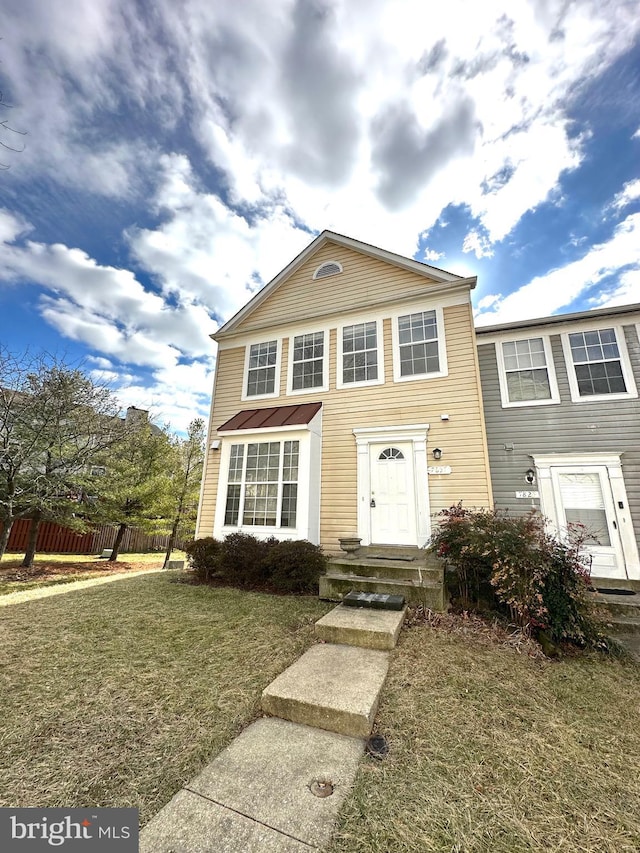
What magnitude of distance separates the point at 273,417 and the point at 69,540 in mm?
13289

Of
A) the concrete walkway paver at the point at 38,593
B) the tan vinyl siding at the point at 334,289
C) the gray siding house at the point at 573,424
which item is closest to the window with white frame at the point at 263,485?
the concrete walkway paver at the point at 38,593

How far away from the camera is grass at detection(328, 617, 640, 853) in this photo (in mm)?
1632

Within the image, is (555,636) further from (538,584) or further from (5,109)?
(5,109)

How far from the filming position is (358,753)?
216 cm

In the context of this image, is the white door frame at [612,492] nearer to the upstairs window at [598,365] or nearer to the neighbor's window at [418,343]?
the upstairs window at [598,365]

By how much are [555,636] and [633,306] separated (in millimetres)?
7369

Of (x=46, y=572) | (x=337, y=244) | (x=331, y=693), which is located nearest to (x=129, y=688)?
(x=331, y=693)

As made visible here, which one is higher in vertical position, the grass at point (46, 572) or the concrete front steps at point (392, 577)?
the concrete front steps at point (392, 577)

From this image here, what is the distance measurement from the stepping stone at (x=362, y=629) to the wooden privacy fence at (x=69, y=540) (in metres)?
11.1

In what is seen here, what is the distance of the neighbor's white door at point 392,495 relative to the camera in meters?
7.34

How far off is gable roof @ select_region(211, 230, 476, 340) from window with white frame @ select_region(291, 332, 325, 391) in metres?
1.97

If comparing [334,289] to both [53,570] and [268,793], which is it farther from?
[53,570]

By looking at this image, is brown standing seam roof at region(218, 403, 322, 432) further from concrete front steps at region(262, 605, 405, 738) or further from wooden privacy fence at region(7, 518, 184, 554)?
wooden privacy fence at region(7, 518, 184, 554)

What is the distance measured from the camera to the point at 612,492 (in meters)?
7.01
